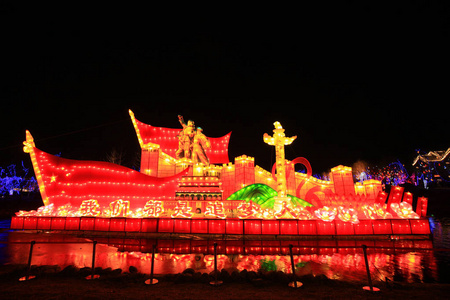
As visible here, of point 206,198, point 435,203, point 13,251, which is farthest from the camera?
point 435,203

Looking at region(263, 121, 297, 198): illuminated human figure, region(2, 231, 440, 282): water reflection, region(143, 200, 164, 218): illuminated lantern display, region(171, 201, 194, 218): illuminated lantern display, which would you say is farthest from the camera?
region(263, 121, 297, 198): illuminated human figure

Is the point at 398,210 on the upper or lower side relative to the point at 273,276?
upper

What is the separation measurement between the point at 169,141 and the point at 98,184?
713cm

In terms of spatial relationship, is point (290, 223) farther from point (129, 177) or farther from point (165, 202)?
point (129, 177)

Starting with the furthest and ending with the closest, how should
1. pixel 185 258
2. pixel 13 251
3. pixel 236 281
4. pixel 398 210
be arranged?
pixel 398 210, pixel 13 251, pixel 185 258, pixel 236 281

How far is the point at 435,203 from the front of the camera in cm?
2894

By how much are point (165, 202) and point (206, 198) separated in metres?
2.98

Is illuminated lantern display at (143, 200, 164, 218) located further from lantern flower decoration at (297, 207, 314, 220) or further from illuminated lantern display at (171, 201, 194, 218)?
lantern flower decoration at (297, 207, 314, 220)

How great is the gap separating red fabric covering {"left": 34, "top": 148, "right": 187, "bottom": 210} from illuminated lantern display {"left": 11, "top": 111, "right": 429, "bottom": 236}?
6 centimetres

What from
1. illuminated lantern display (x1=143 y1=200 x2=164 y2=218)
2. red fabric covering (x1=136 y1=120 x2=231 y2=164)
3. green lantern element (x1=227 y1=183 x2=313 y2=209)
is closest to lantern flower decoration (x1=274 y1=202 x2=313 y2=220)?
green lantern element (x1=227 y1=183 x2=313 y2=209)

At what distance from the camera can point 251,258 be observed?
8281mm

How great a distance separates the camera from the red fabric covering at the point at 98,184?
623 inches

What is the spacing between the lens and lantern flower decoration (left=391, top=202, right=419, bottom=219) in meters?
11.7

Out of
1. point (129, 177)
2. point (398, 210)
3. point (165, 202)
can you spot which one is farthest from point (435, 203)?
point (129, 177)
